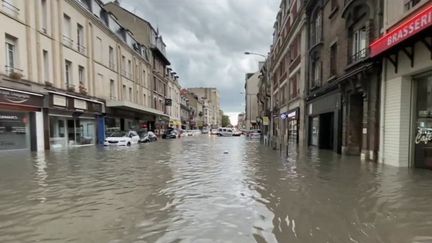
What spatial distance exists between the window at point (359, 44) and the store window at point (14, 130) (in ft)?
59.8

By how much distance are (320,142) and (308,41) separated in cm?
831

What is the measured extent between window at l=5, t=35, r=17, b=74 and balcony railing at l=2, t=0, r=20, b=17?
129 cm

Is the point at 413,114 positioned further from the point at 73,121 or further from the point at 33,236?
the point at 73,121

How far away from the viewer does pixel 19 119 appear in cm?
1894

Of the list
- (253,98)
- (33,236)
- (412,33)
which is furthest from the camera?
(253,98)

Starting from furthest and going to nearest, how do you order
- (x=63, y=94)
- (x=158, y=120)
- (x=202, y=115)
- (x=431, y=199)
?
1. (x=202, y=115)
2. (x=158, y=120)
3. (x=63, y=94)
4. (x=431, y=199)

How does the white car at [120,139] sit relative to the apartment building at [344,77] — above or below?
below

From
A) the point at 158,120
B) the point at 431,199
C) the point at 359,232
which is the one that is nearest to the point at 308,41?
the point at 431,199

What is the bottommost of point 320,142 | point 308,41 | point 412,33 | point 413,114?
point 320,142

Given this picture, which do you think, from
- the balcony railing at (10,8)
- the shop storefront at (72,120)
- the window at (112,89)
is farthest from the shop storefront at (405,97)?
the window at (112,89)

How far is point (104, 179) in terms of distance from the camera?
32.0 ft

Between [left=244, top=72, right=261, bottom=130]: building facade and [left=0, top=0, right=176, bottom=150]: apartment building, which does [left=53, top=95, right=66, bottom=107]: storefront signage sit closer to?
[left=0, top=0, right=176, bottom=150]: apartment building

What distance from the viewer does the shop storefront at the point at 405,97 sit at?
10.5 meters

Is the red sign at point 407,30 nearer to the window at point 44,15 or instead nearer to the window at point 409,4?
the window at point 409,4
